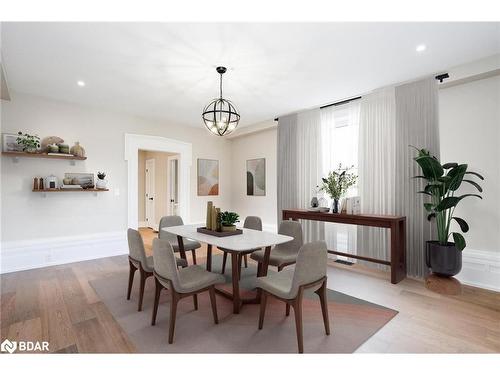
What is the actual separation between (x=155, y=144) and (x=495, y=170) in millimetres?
5539

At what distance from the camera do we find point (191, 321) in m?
2.50

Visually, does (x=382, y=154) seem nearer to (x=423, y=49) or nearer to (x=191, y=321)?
(x=423, y=49)

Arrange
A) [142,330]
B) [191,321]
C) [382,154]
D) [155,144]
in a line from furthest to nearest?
[155,144] → [382,154] → [191,321] → [142,330]

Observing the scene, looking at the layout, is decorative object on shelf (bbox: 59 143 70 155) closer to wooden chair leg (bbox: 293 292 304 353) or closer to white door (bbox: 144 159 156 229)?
white door (bbox: 144 159 156 229)

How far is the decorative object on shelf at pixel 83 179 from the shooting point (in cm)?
455

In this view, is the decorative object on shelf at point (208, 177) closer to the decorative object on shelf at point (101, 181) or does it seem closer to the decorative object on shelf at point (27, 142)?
the decorative object on shelf at point (101, 181)

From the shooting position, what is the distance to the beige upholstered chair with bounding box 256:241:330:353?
2002 millimetres

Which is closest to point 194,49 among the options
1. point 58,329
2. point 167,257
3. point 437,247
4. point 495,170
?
point 167,257

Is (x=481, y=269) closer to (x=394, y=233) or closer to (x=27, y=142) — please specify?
(x=394, y=233)

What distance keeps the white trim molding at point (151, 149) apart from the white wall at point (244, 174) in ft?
4.09

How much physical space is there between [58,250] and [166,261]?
337 cm

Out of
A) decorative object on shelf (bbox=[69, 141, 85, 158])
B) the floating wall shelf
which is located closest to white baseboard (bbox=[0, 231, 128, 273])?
the floating wall shelf

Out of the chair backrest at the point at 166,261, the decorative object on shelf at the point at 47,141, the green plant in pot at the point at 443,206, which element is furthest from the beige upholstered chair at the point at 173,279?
the decorative object on shelf at the point at 47,141

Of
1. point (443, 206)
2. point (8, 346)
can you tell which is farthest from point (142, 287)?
point (443, 206)
